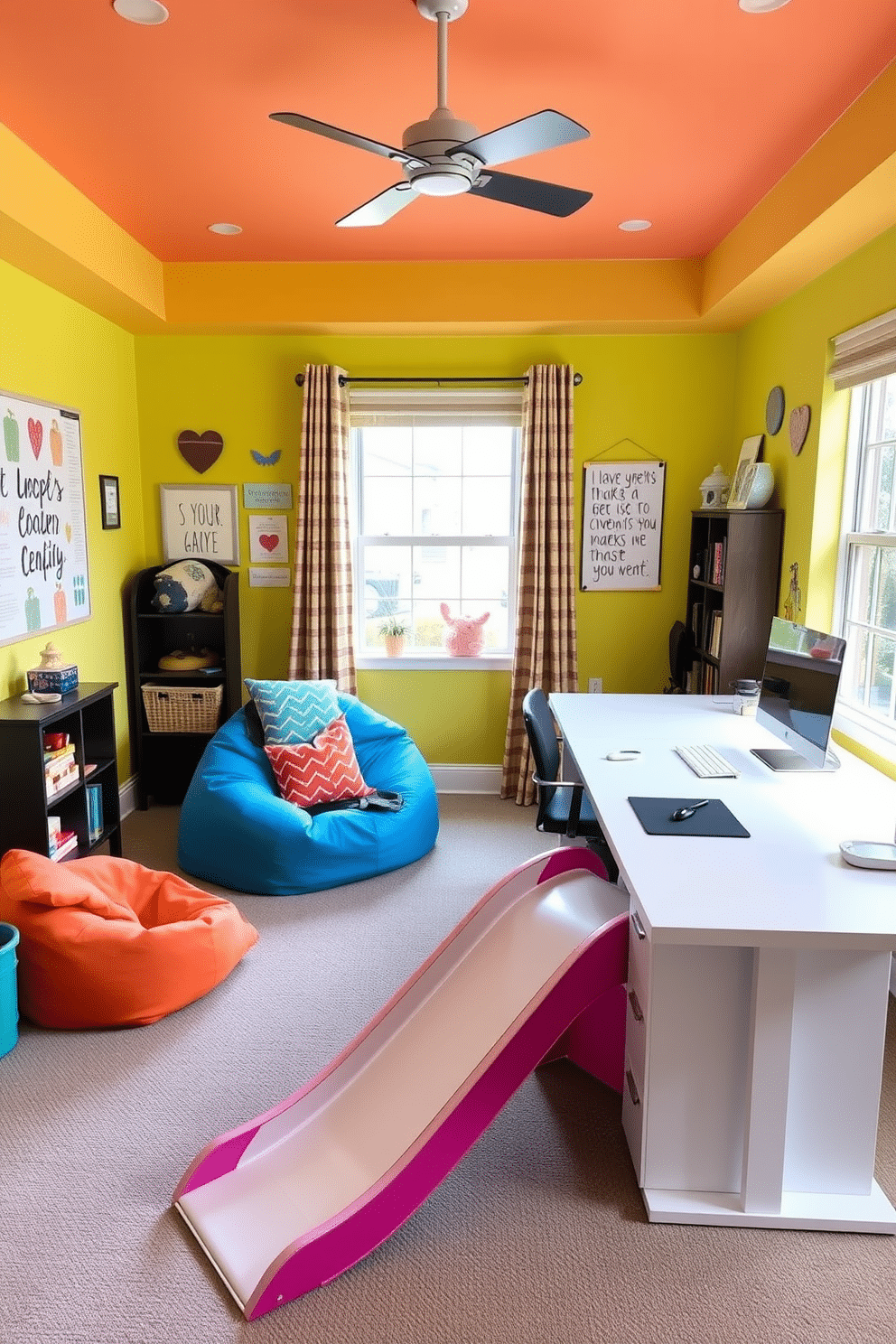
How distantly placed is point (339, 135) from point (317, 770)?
2.58m

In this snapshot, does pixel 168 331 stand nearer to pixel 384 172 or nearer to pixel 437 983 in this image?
pixel 384 172

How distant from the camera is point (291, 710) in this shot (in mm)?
4230

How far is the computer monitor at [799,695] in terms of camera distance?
277 centimetres

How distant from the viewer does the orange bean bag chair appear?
2.68 m

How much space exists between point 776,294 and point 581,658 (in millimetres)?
1990

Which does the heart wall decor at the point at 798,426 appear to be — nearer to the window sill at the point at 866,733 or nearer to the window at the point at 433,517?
the window sill at the point at 866,733

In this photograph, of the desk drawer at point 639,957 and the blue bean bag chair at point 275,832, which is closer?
the desk drawer at point 639,957

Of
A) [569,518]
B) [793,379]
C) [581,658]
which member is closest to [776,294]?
[793,379]

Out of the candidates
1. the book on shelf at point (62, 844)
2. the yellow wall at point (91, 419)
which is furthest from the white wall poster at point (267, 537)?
the book on shelf at point (62, 844)

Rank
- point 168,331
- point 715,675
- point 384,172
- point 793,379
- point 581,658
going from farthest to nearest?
point 581,658, point 168,331, point 715,675, point 793,379, point 384,172

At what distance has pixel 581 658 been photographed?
5.02m

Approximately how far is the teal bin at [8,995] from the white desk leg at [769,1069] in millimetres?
1958

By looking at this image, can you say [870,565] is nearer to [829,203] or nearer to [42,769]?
[829,203]

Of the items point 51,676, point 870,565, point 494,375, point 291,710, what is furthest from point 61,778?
point 870,565
